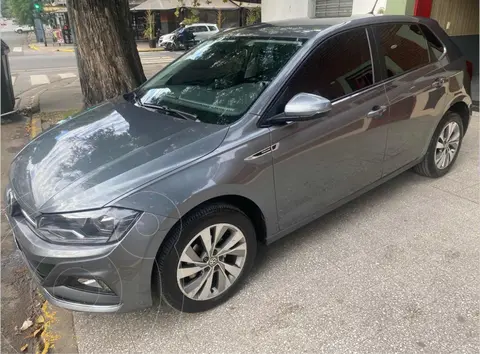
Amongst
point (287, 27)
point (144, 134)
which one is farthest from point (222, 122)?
point (287, 27)

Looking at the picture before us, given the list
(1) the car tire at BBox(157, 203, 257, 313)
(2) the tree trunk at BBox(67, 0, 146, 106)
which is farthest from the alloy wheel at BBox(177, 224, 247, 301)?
Result: (2) the tree trunk at BBox(67, 0, 146, 106)

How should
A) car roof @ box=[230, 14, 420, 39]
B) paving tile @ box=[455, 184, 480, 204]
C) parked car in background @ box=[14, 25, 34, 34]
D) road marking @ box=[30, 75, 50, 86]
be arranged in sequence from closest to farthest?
car roof @ box=[230, 14, 420, 39] < paving tile @ box=[455, 184, 480, 204] < road marking @ box=[30, 75, 50, 86] < parked car in background @ box=[14, 25, 34, 34]

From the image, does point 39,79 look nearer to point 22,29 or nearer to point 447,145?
point 447,145

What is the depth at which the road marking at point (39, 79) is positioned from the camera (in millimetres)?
12242

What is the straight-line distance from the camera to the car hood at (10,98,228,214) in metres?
2.06

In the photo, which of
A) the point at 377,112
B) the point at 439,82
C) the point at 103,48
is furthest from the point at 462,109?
the point at 103,48

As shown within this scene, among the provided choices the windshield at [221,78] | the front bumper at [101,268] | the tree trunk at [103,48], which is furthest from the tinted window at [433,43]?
the tree trunk at [103,48]

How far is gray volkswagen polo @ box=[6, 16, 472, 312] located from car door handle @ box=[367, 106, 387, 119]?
0.01 metres

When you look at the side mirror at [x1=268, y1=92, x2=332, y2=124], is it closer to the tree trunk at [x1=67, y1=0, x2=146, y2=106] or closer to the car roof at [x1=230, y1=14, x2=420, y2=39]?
the car roof at [x1=230, y1=14, x2=420, y2=39]

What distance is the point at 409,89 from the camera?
10.9ft

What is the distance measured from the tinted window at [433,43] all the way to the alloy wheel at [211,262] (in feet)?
8.86

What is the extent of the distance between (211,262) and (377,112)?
1.79m

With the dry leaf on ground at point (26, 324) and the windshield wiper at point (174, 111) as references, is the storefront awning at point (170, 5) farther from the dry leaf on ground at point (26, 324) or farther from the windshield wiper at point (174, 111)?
the dry leaf on ground at point (26, 324)

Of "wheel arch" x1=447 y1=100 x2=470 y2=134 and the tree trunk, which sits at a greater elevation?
the tree trunk
